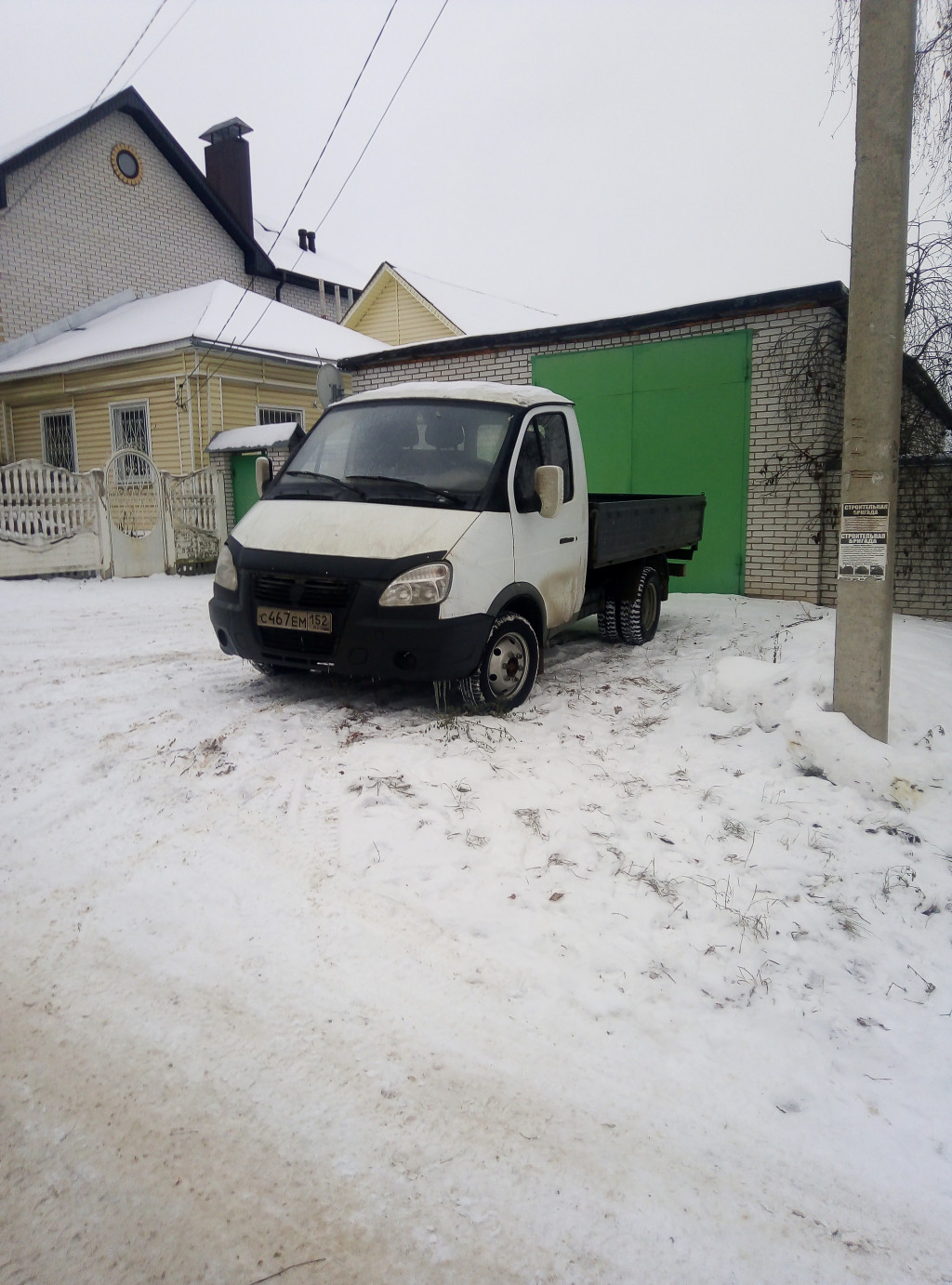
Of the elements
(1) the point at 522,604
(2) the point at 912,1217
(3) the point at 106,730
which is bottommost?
(2) the point at 912,1217

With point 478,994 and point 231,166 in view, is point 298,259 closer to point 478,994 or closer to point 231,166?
point 231,166

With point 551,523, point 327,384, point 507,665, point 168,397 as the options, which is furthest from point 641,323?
point 168,397

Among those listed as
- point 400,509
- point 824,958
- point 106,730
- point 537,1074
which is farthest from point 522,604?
point 537,1074

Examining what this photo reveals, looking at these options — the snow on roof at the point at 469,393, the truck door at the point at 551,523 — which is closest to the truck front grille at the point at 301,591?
the truck door at the point at 551,523

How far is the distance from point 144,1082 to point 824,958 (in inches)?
90.1

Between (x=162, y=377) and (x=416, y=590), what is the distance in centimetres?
1478

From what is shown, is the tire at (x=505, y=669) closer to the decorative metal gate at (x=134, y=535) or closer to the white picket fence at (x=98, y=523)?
the white picket fence at (x=98, y=523)

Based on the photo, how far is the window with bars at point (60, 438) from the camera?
19.2 metres

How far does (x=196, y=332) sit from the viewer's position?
16.7m

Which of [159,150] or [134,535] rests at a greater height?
[159,150]

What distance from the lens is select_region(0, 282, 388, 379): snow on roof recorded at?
17.3 meters

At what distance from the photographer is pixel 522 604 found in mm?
5730

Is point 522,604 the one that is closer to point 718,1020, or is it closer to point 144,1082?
point 718,1020

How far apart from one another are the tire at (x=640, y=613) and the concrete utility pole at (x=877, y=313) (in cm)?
345
